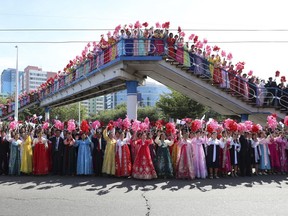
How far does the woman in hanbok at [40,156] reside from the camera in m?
10.8

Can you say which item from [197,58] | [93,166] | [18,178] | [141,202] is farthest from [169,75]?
[141,202]

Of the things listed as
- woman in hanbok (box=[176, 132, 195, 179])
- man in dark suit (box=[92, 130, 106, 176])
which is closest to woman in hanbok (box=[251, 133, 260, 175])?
woman in hanbok (box=[176, 132, 195, 179])

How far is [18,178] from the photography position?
1030 cm

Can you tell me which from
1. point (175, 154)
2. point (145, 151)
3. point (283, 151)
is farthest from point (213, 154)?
point (283, 151)

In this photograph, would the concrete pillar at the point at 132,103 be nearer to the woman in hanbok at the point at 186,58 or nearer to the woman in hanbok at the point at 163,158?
the woman in hanbok at the point at 186,58

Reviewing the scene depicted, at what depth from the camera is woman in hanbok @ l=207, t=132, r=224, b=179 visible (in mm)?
10508

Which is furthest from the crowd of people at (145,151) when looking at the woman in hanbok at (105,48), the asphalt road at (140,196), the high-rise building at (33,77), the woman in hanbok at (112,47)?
the high-rise building at (33,77)

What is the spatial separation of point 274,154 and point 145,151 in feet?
15.8

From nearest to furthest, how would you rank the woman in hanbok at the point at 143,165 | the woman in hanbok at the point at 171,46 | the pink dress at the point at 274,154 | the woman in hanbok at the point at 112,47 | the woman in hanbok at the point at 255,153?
1. the woman in hanbok at the point at 143,165
2. the woman in hanbok at the point at 255,153
3. the pink dress at the point at 274,154
4. the woman in hanbok at the point at 171,46
5. the woman in hanbok at the point at 112,47

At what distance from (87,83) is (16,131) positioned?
36.2ft

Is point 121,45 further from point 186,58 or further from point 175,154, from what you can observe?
point 175,154

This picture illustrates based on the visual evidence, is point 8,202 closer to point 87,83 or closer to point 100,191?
point 100,191

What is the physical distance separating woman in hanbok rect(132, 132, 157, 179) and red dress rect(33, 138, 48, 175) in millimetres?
3036

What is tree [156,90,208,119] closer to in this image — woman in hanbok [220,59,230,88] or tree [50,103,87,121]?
woman in hanbok [220,59,230,88]
